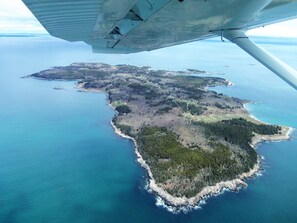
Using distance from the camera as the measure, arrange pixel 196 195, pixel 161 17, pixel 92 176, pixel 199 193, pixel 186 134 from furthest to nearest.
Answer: pixel 186 134 → pixel 92 176 → pixel 199 193 → pixel 196 195 → pixel 161 17

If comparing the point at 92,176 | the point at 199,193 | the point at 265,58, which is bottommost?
the point at 92,176

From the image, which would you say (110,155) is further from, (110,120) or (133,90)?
(133,90)

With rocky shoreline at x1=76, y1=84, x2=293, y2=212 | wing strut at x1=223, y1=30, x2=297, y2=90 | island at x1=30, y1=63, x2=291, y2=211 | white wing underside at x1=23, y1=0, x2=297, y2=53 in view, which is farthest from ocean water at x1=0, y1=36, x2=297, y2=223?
white wing underside at x1=23, y1=0, x2=297, y2=53

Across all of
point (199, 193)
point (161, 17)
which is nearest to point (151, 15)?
point (161, 17)

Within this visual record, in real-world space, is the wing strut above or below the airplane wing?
below

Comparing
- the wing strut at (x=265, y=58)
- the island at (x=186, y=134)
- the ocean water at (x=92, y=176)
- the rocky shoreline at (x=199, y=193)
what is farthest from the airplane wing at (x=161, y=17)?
the island at (x=186, y=134)

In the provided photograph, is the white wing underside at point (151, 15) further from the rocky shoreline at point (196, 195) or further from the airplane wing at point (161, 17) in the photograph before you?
the rocky shoreline at point (196, 195)

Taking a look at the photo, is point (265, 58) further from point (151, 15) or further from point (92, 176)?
point (92, 176)

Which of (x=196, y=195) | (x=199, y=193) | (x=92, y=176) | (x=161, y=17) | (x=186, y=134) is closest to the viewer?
(x=161, y=17)

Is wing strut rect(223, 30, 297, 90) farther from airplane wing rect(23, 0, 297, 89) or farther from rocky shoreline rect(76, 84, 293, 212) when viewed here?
rocky shoreline rect(76, 84, 293, 212)
